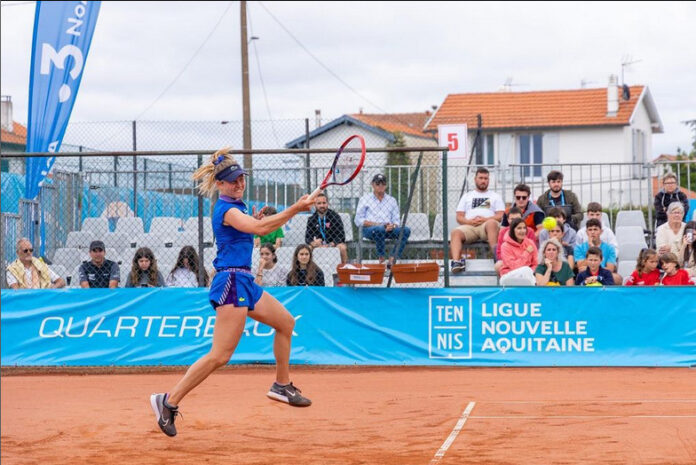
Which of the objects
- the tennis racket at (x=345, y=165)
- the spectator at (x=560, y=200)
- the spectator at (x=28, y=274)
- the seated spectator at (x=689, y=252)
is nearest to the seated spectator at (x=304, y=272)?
the tennis racket at (x=345, y=165)

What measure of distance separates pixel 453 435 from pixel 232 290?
2.06 m

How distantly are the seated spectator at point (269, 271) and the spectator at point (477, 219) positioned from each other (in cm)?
241

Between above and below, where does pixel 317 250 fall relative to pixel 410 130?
below

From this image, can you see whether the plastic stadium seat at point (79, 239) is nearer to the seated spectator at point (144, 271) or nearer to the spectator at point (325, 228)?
the seated spectator at point (144, 271)

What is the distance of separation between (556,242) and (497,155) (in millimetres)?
30113

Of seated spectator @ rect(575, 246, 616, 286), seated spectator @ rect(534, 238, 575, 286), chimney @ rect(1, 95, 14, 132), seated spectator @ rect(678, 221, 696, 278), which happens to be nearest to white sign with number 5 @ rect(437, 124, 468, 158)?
seated spectator @ rect(534, 238, 575, 286)

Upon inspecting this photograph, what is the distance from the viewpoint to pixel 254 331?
13.5 m

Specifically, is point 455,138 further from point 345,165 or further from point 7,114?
point 7,114

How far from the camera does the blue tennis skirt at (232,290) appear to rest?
304 inches

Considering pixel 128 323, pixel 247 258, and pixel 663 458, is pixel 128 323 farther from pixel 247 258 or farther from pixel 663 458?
pixel 663 458

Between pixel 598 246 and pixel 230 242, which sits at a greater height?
pixel 230 242

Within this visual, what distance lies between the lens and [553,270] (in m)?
13.5

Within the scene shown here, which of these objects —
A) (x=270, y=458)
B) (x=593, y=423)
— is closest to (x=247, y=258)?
(x=270, y=458)

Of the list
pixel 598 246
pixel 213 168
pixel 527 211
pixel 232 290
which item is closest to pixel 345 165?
pixel 213 168
